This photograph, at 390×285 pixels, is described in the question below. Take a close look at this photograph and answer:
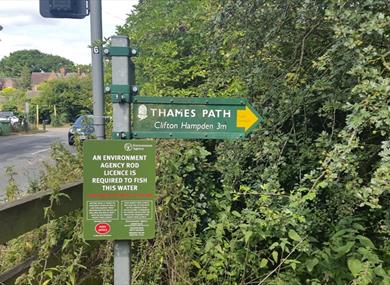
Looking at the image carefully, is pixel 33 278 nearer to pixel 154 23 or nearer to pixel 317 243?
pixel 317 243

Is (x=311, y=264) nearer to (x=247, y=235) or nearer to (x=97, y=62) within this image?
(x=247, y=235)

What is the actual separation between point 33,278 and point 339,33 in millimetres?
2252

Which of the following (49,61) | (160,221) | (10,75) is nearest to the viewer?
(160,221)

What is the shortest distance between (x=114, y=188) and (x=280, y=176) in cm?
162

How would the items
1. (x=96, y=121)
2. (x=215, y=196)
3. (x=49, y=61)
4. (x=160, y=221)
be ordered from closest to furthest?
(x=160, y=221), (x=215, y=196), (x=96, y=121), (x=49, y=61)

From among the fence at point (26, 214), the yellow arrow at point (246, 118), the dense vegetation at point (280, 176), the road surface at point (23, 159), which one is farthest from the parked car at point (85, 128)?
the yellow arrow at point (246, 118)

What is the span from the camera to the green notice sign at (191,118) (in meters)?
2.50

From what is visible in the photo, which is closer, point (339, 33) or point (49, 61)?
point (339, 33)

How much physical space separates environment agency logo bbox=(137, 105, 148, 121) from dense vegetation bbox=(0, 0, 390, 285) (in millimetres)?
988

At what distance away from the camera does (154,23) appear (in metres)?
5.68

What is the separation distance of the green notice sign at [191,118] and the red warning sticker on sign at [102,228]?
0.49m

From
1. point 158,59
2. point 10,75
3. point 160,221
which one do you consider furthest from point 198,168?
point 10,75

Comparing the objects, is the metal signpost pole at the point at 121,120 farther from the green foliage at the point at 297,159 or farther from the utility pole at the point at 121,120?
the green foliage at the point at 297,159

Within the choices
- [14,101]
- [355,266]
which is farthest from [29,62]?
[355,266]
